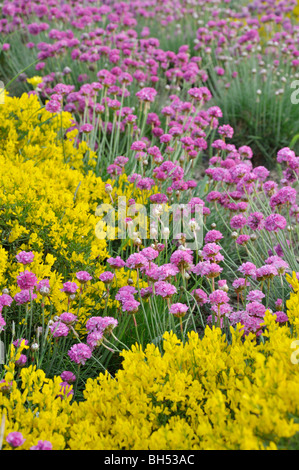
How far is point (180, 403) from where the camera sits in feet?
5.88

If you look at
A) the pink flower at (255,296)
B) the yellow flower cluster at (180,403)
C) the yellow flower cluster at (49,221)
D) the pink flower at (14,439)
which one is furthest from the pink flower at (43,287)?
the pink flower at (255,296)

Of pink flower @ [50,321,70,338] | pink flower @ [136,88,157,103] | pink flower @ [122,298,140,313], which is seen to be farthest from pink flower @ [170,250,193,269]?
pink flower @ [136,88,157,103]

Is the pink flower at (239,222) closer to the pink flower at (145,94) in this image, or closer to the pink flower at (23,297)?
the pink flower at (23,297)

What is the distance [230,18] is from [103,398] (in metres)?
5.32

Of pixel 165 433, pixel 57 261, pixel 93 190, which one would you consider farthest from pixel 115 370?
pixel 93 190

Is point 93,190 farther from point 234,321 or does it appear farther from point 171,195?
point 234,321

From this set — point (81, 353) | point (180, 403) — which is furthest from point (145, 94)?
point (180, 403)

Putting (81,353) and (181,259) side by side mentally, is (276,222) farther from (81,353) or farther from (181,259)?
(81,353)

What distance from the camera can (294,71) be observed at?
16.0ft

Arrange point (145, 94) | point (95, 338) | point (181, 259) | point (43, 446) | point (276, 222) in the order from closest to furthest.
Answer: point (43, 446) < point (95, 338) < point (181, 259) < point (276, 222) < point (145, 94)

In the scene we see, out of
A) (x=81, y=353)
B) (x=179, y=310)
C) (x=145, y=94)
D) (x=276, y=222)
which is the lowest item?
(x=81, y=353)

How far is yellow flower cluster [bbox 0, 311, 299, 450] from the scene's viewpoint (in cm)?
144

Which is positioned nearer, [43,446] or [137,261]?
[43,446]
